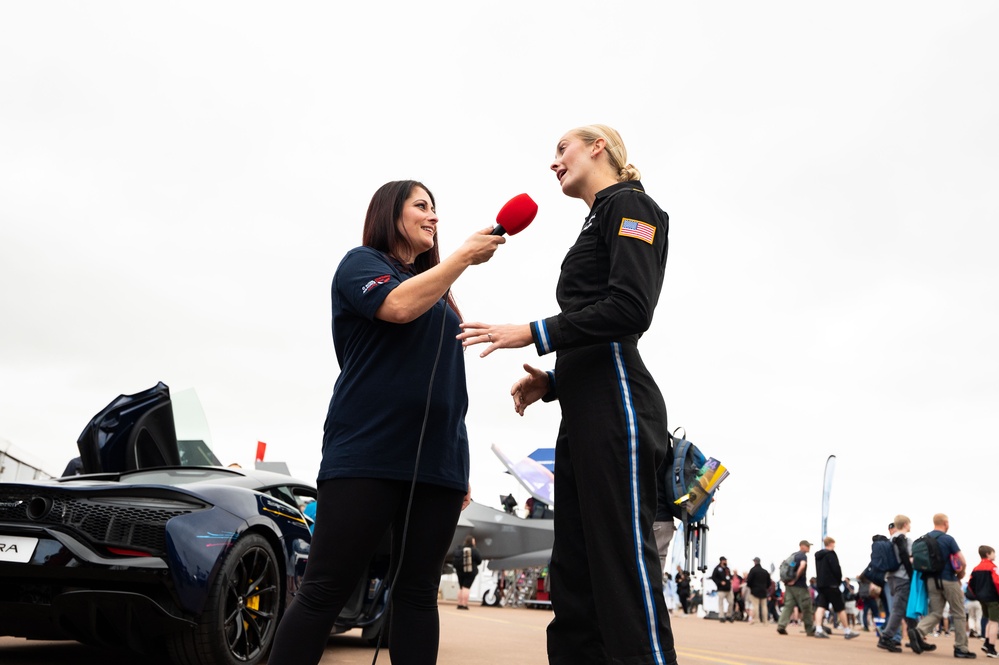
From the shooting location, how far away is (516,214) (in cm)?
285

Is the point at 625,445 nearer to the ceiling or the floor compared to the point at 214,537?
nearer to the ceiling

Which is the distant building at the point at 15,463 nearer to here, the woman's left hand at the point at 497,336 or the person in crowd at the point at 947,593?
the person in crowd at the point at 947,593

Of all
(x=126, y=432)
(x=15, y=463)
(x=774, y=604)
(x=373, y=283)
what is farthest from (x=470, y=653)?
(x=774, y=604)

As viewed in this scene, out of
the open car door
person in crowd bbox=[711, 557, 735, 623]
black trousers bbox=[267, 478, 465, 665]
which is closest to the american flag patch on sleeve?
black trousers bbox=[267, 478, 465, 665]

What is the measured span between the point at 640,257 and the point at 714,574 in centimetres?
2470

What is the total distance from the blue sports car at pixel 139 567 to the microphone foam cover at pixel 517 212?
2163 mm

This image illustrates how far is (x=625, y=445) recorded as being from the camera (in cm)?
270

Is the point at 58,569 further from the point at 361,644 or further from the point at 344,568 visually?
the point at 361,644

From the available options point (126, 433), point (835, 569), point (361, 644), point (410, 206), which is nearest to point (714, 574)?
point (835, 569)

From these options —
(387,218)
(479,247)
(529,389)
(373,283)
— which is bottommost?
(529,389)

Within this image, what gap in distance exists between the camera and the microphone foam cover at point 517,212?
2.85 m

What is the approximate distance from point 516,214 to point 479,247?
0.17 m

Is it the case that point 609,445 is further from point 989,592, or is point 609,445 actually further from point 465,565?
point 465,565

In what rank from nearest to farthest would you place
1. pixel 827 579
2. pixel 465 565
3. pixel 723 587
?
pixel 827 579, pixel 465 565, pixel 723 587
